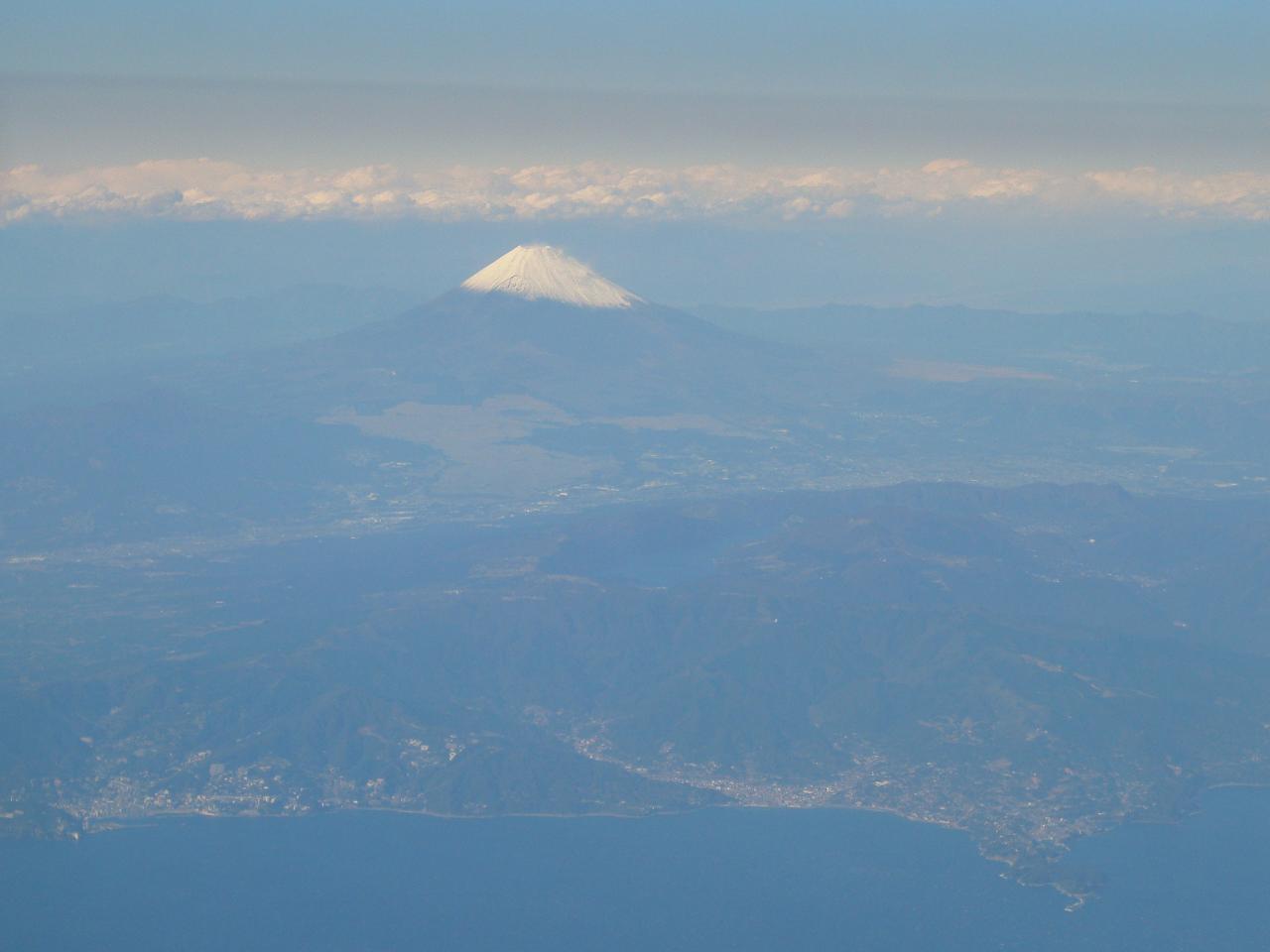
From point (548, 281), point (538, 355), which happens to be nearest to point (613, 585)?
point (538, 355)

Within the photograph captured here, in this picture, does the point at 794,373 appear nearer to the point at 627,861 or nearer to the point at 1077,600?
the point at 1077,600

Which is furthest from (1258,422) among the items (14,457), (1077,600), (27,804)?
(27,804)

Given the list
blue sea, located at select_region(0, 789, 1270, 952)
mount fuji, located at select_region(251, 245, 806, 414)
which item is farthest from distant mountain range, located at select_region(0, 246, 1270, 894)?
blue sea, located at select_region(0, 789, 1270, 952)

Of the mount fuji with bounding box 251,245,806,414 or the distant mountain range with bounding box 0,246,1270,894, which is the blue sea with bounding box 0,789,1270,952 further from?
the mount fuji with bounding box 251,245,806,414

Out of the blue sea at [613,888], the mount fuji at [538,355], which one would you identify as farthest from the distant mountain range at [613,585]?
the blue sea at [613,888]

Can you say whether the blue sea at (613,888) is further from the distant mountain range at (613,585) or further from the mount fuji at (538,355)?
the mount fuji at (538,355)

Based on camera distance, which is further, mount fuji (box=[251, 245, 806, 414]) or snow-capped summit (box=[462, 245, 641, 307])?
snow-capped summit (box=[462, 245, 641, 307])

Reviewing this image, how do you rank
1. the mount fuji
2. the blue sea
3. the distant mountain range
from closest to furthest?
the blue sea < the distant mountain range < the mount fuji

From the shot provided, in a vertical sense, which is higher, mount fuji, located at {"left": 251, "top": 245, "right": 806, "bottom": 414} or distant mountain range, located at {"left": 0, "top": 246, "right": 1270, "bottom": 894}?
mount fuji, located at {"left": 251, "top": 245, "right": 806, "bottom": 414}
